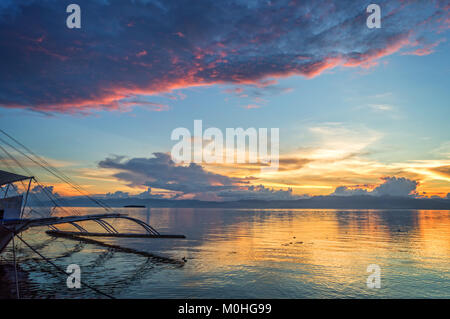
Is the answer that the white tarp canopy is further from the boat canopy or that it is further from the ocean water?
the ocean water

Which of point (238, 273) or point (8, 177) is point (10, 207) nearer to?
point (8, 177)

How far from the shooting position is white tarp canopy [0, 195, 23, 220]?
3472cm

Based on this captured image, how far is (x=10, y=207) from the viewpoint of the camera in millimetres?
35438

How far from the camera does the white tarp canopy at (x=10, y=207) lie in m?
34.7

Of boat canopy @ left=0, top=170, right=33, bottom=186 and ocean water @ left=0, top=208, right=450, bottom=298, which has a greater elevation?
boat canopy @ left=0, top=170, right=33, bottom=186

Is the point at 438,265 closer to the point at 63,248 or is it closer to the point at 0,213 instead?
the point at 63,248

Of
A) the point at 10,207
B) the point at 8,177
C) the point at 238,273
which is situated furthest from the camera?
the point at 10,207

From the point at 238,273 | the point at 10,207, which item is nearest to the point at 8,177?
the point at 10,207

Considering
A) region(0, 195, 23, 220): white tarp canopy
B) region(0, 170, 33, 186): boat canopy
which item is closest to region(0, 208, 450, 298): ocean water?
region(0, 195, 23, 220): white tarp canopy

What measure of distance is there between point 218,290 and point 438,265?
88.3 feet
